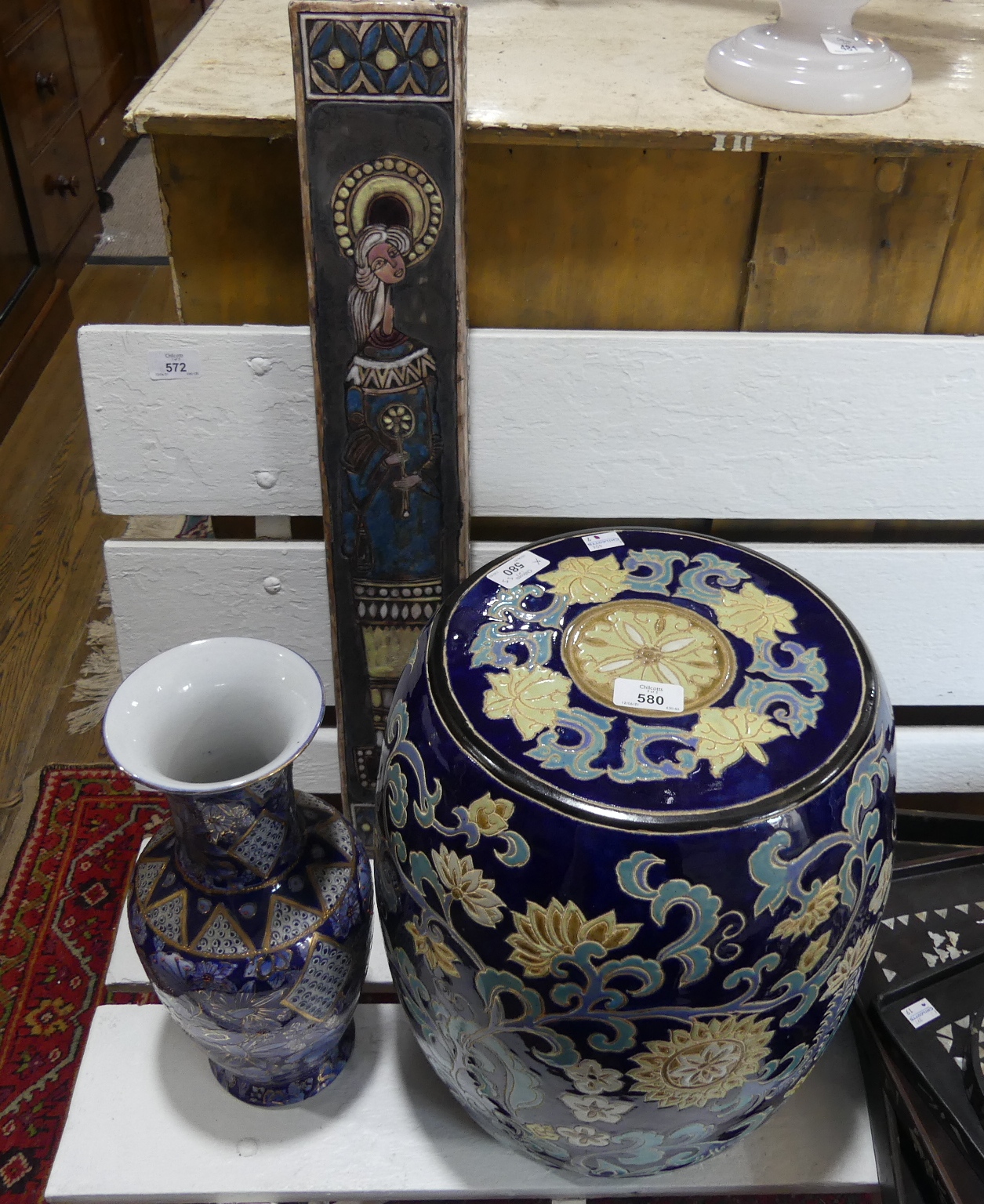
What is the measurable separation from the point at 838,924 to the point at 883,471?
50 centimetres

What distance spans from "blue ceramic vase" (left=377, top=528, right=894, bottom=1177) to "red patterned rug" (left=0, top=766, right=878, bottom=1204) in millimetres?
467

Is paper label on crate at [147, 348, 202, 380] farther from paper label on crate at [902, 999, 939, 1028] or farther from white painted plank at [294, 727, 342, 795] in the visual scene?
paper label on crate at [902, 999, 939, 1028]

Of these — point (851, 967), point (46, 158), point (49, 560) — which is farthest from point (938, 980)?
point (46, 158)

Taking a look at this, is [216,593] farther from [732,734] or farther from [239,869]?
[732,734]

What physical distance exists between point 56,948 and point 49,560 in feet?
2.42

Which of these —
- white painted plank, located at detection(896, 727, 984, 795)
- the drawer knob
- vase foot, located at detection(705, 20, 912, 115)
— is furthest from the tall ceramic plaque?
the drawer knob

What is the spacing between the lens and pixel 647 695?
0.64 m

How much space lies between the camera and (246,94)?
82 centimetres

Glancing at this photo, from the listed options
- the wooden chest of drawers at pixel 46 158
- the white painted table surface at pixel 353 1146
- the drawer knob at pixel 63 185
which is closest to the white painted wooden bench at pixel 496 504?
the white painted table surface at pixel 353 1146

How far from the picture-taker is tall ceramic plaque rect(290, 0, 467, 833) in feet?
2.46

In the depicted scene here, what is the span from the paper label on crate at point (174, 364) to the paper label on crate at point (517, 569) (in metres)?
0.34

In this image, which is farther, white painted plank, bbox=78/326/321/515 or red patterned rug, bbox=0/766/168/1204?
red patterned rug, bbox=0/766/168/1204

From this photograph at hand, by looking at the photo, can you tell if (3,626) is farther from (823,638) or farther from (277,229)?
(823,638)

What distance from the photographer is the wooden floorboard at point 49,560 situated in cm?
150
